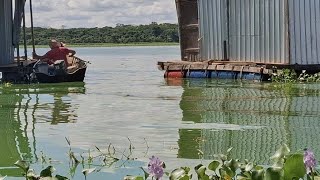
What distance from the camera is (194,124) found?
12047 mm

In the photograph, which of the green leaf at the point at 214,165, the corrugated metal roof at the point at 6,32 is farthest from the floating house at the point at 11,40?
the green leaf at the point at 214,165

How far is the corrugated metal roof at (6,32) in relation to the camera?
82.5 ft

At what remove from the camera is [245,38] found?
24453 millimetres

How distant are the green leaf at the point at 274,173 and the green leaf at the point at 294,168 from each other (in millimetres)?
25

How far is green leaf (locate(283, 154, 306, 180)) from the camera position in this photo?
3.08 metres

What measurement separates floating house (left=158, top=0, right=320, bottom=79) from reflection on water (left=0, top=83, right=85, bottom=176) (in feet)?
17.9

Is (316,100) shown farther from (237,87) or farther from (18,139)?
(18,139)

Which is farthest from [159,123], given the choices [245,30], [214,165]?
[245,30]

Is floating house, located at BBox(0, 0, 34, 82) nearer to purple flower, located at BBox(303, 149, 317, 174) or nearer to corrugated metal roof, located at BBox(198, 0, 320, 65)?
corrugated metal roof, located at BBox(198, 0, 320, 65)

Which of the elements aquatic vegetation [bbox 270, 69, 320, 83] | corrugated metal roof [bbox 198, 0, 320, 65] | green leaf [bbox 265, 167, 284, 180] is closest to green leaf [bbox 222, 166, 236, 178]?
green leaf [bbox 265, 167, 284, 180]

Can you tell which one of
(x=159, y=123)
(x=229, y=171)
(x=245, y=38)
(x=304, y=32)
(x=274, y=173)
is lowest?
(x=159, y=123)

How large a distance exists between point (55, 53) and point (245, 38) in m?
7.06

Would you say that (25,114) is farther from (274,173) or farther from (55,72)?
(274,173)

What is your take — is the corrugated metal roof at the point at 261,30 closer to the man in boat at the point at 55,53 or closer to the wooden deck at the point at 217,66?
the wooden deck at the point at 217,66
